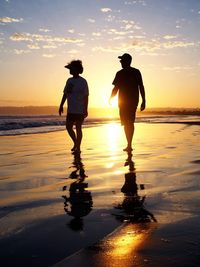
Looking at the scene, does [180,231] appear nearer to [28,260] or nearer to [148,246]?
[148,246]

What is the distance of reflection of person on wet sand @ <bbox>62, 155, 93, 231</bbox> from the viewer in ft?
8.78

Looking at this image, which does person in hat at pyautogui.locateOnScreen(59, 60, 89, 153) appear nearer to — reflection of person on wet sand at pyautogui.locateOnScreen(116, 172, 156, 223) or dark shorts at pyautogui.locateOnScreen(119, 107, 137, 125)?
dark shorts at pyautogui.locateOnScreen(119, 107, 137, 125)

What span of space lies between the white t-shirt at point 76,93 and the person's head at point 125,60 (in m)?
0.99

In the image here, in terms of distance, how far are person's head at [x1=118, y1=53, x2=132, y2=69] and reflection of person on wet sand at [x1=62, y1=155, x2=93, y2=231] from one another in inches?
184

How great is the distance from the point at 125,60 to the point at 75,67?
47.1 inches

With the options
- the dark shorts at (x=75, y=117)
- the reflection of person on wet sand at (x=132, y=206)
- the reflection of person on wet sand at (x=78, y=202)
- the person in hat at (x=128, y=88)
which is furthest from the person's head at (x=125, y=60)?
the reflection of person on wet sand at (x=132, y=206)

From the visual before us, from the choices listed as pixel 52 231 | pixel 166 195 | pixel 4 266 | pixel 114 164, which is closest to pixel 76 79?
pixel 114 164

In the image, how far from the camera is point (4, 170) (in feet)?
17.8

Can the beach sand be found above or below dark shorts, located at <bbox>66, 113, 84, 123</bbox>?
below

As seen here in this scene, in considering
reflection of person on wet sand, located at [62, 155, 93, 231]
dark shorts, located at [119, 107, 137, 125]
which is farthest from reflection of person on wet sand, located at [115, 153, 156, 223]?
dark shorts, located at [119, 107, 137, 125]

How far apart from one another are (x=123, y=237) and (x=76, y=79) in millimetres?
6785

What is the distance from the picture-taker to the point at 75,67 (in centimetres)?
868

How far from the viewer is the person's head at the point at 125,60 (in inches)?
345

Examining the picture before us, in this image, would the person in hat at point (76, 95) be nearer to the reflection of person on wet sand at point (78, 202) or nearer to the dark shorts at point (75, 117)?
the dark shorts at point (75, 117)
